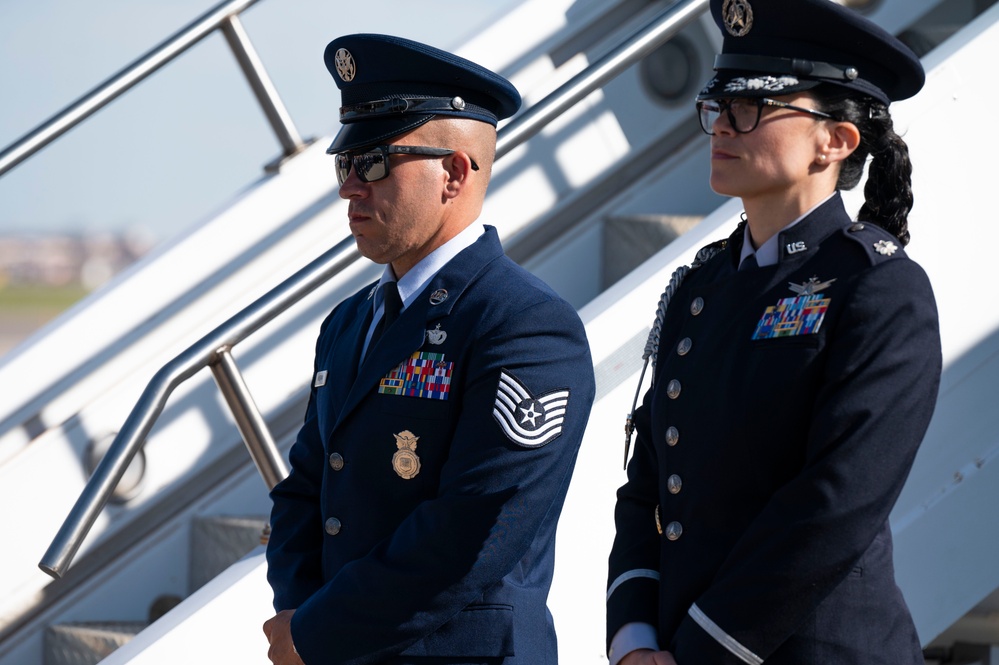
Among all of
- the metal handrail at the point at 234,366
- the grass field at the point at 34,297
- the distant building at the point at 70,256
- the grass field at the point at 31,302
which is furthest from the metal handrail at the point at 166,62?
the grass field at the point at 34,297

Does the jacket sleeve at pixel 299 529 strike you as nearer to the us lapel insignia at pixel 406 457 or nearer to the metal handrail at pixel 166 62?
the us lapel insignia at pixel 406 457

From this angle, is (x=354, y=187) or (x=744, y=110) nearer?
(x=744, y=110)

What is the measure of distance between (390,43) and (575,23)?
6.65 feet

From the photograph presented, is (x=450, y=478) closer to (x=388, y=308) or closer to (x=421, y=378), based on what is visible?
(x=421, y=378)

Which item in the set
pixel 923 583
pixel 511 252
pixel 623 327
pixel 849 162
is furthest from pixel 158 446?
pixel 849 162

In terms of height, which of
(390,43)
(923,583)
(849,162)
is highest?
(390,43)

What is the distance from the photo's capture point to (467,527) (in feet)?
5.64

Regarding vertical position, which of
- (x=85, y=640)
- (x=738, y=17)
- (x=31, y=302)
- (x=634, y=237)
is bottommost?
(x=31, y=302)

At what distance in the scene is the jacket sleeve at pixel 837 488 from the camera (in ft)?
5.20

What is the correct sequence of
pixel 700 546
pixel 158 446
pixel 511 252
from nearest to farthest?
pixel 700 546, pixel 158 446, pixel 511 252

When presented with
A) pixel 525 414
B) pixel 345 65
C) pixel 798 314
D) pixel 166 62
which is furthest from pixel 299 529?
pixel 166 62

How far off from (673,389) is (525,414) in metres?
0.21

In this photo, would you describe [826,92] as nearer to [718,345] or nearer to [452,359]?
[718,345]

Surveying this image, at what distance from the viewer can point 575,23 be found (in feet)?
12.8
